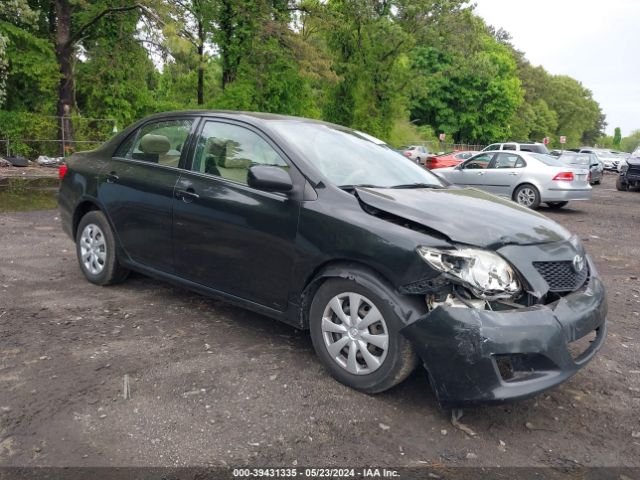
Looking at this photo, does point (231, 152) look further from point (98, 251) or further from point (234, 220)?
point (98, 251)

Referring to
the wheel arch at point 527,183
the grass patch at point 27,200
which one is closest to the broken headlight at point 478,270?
the grass patch at point 27,200

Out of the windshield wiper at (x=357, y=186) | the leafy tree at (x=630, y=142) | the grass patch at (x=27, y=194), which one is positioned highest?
the leafy tree at (x=630, y=142)

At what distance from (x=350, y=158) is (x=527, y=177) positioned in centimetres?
1037

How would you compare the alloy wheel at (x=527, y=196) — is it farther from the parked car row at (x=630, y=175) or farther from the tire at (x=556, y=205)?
the parked car row at (x=630, y=175)

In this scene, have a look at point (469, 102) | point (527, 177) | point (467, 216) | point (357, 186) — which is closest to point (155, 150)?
point (357, 186)

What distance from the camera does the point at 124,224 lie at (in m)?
4.93

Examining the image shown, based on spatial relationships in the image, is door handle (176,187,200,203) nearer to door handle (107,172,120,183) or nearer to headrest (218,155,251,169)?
headrest (218,155,251,169)

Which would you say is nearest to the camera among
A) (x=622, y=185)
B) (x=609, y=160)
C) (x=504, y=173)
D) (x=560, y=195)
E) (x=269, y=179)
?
(x=269, y=179)

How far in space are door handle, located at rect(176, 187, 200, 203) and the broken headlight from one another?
192cm

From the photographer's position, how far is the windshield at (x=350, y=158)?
3.93 metres

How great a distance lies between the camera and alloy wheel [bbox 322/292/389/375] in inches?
130

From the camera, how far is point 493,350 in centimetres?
287

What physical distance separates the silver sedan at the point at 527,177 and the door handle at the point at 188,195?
30.6ft

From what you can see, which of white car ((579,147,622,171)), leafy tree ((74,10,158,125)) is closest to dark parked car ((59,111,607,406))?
leafy tree ((74,10,158,125))
